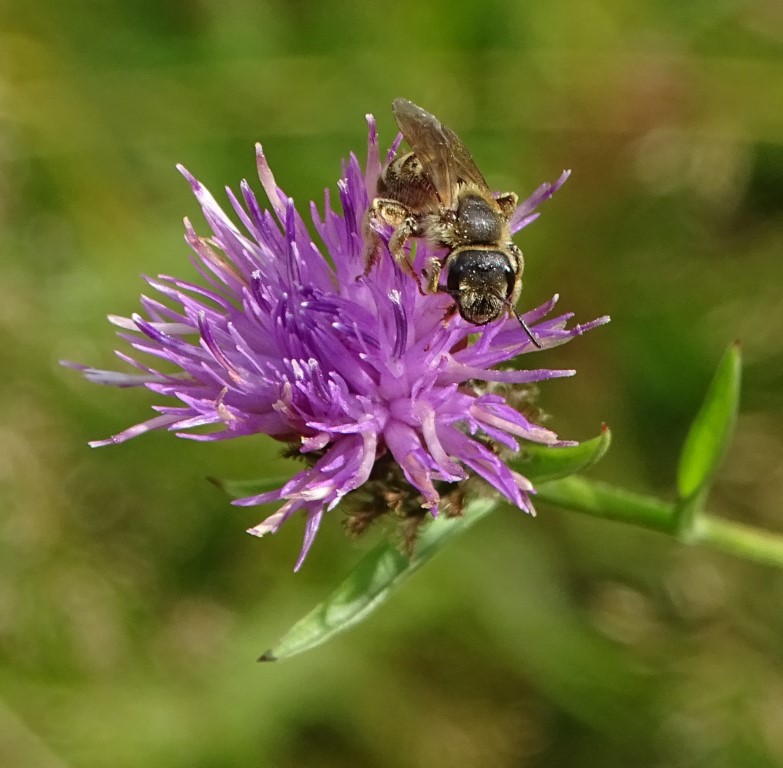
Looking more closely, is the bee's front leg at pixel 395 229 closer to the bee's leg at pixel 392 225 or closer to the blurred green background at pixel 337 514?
the bee's leg at pixel 392 225

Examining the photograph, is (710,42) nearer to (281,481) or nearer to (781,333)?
(781,333)

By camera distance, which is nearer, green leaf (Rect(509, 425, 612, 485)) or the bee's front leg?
green leaf (Rect(509, 425, 612, 485))

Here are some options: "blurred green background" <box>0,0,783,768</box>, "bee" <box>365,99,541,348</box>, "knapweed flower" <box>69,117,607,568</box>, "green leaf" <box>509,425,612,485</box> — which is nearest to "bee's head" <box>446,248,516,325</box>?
"bee" <box>365,99,541,348</box>

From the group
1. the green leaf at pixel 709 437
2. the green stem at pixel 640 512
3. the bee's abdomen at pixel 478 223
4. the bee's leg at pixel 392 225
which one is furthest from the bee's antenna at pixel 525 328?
the green leaf at pixel 709 437

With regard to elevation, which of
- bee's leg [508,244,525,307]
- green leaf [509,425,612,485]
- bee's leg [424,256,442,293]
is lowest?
green leaf [509,425,612,485]

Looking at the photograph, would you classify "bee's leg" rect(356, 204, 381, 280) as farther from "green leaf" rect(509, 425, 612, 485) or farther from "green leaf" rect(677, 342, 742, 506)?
"green leaf" rect(677, 342, 742, 506)

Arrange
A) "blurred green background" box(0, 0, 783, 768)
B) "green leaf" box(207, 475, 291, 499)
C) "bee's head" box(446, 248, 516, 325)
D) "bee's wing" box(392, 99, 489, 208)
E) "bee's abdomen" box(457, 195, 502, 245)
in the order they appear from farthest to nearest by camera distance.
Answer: "blurred green background" box(0, 0, 783, 768), "green leaf" box(207, 475, 291, 499), "bee's wing" box(392, 99, 489, 208), "bee's abdomen" box(457, 195, 502, 245), "bee's head" box(446, 248, 516, 325)

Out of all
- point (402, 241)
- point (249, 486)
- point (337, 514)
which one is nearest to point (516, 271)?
point (402, 241)
